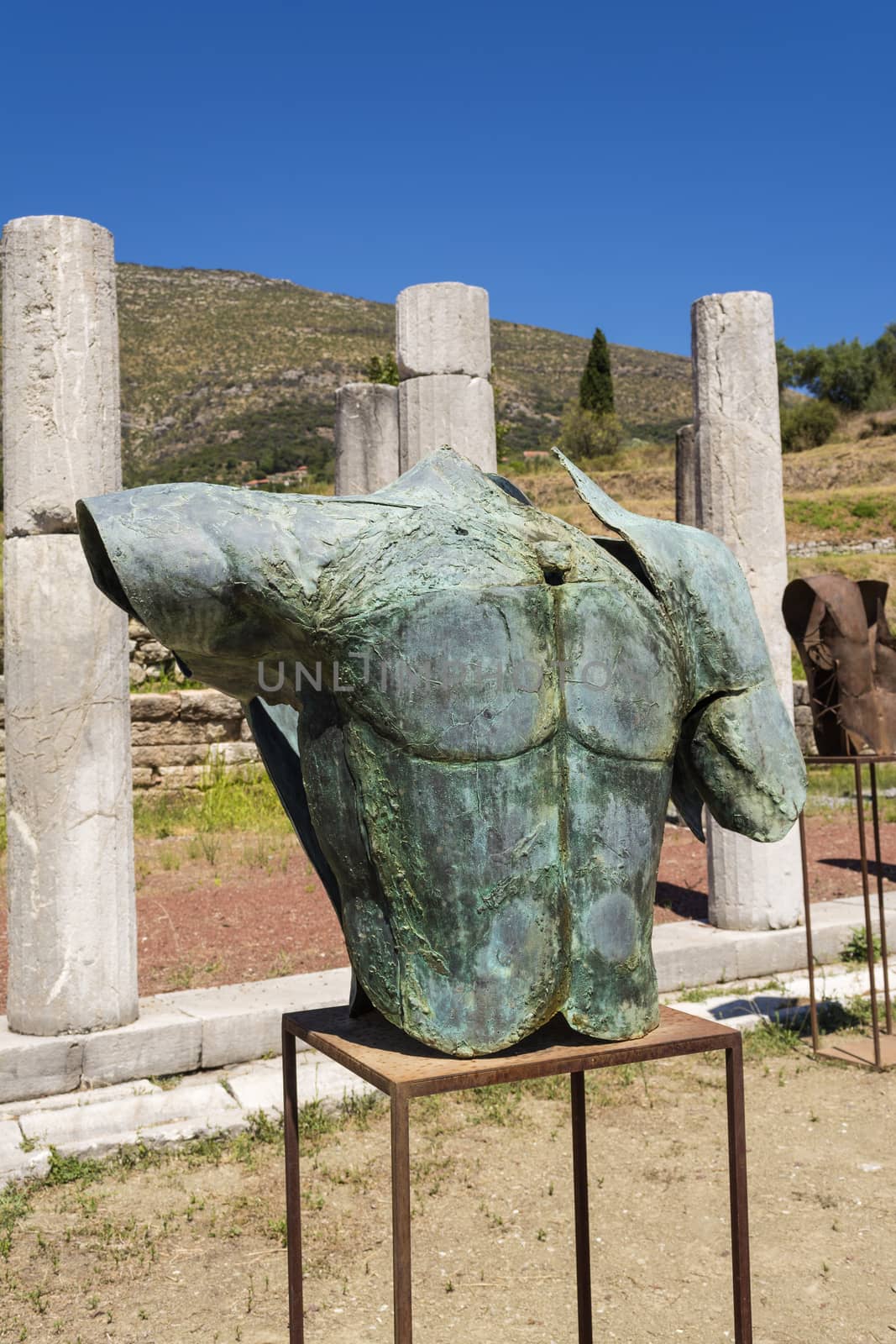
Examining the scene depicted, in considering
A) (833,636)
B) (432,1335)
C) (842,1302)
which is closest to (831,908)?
(833,636)

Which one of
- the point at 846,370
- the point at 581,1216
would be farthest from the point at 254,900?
the point at 846,370

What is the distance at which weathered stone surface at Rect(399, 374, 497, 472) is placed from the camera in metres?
7.26

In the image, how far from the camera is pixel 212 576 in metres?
1.94

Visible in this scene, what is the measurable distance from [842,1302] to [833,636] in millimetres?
3069

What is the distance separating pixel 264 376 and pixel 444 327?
1491 inches

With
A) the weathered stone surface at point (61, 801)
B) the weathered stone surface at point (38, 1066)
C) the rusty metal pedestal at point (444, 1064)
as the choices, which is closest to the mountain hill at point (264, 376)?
the weathered stone surface at point (61, 801)

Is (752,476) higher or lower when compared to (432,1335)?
higher

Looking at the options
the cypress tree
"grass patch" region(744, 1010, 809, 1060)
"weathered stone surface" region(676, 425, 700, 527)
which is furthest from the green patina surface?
the cypress tree

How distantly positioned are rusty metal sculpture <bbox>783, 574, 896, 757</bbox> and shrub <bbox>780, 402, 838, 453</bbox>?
32.4 metres

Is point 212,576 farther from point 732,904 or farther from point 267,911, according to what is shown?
point 267,911

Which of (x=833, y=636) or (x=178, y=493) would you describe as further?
(x=833, y=636)

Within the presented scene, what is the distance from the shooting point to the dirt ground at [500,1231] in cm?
364

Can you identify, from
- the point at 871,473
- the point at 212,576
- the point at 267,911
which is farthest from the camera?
the point at 871,473

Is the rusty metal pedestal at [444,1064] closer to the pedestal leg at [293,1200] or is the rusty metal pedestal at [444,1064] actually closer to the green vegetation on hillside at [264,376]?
the pedestal leg at [293,1200]
